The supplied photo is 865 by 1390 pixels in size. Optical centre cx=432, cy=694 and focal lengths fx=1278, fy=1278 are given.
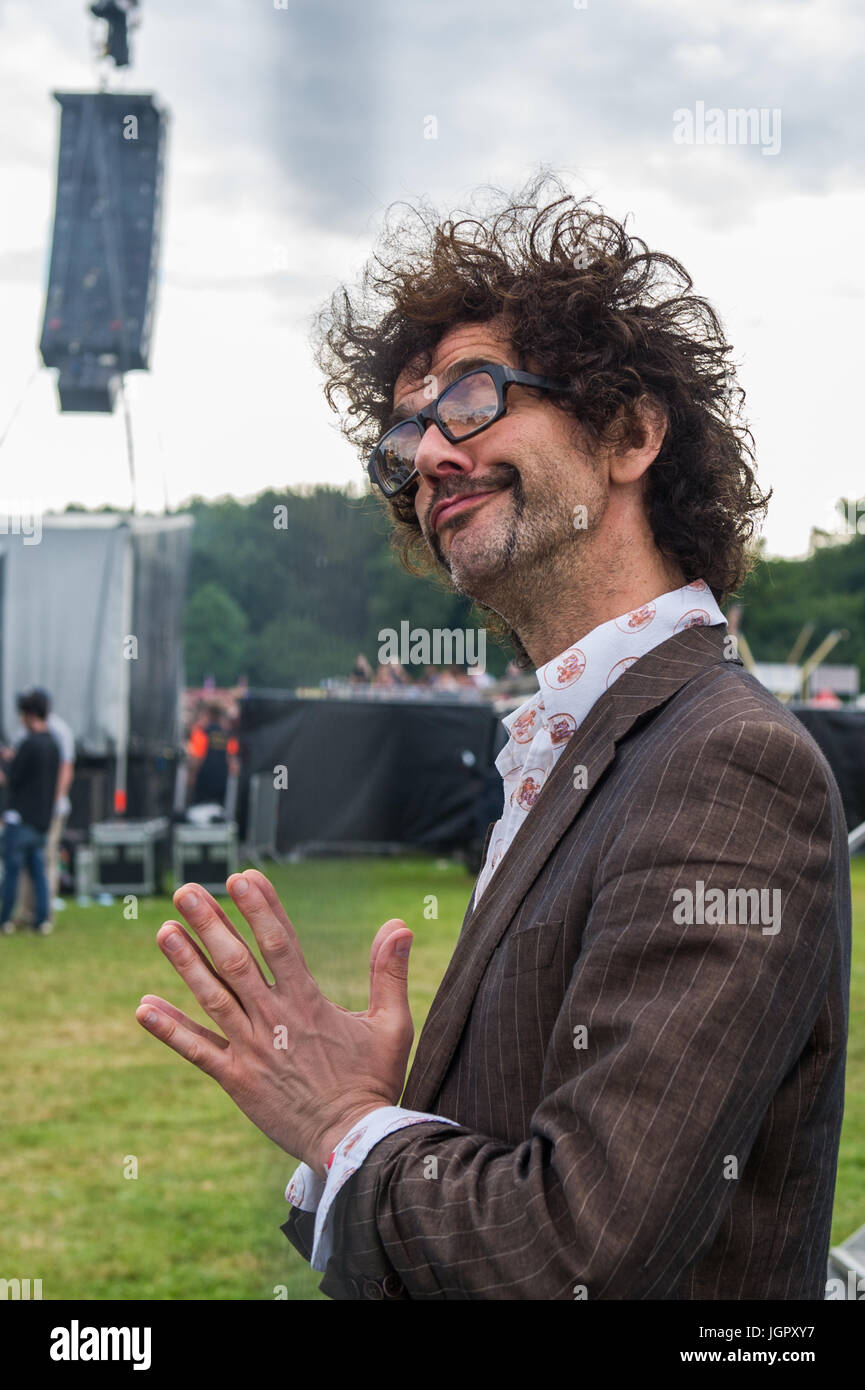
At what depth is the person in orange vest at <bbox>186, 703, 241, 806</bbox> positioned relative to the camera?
13984mm

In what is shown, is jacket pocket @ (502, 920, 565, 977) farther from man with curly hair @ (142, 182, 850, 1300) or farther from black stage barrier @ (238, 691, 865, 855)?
black stage barrier @ (238, 691, 865, 855)

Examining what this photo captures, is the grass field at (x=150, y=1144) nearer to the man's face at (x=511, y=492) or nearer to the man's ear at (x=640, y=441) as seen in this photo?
the man's face at (x=511, y=492)

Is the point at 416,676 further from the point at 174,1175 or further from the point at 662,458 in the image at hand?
the point at 662,458

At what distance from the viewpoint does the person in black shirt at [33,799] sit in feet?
35.5

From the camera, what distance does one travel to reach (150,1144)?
5.21 m

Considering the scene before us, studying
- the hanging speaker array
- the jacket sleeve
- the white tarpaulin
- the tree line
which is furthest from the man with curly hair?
the white tarpaulin

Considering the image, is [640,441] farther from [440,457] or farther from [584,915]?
[584,915]

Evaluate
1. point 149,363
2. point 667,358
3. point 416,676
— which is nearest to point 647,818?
point 667,358

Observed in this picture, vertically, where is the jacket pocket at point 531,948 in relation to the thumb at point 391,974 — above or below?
above

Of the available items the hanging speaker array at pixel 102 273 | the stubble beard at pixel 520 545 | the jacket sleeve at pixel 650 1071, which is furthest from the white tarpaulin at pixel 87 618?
the jacket sleeve at pixel 650 1071

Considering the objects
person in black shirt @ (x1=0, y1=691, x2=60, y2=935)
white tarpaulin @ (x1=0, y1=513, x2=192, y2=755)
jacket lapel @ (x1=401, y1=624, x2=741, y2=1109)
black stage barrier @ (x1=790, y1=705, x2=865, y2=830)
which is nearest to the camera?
jacket lapel @ (x1=401, y1=624, x2=741, y2=1109)

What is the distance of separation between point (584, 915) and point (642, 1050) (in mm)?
206

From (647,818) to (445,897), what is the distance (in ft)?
36.1

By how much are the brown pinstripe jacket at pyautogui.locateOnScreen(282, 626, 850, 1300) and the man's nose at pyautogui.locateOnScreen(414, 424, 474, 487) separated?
1.37ft
